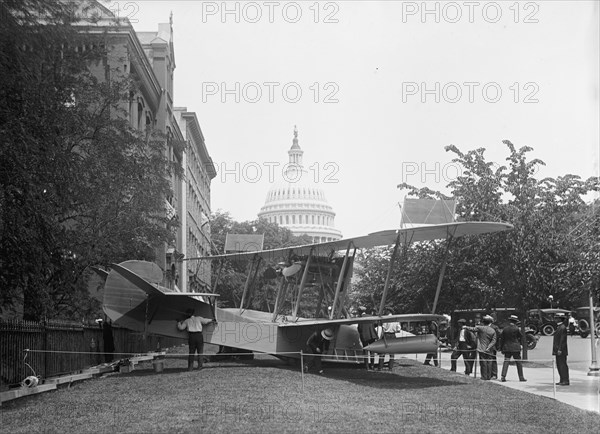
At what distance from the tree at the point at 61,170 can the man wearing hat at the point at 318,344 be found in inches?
250

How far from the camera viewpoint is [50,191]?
16422 millimetres

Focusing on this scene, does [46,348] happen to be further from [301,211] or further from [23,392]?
[301,211]

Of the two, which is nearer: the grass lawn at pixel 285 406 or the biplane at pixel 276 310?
the grass lawn at pixel 285 406

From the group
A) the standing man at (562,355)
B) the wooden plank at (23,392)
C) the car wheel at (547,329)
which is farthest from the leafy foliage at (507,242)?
the car wheel at (547,329)

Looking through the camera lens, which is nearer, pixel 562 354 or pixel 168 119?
pixel 562 354

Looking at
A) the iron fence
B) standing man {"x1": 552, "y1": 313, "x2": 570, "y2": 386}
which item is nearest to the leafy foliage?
standing man {"x1": 552, "y1": 313, "x2": 570, "y2": 386}

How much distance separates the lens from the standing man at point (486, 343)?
2150 centimetres

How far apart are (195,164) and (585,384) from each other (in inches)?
2296

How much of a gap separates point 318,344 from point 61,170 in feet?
26.4

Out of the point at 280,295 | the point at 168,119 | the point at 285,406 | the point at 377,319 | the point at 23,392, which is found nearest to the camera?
the point at 285,406

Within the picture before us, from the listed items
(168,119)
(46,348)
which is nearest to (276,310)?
(46,348)

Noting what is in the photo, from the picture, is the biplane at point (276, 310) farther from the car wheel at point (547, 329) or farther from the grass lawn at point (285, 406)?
the car wheel at point (547, 329)

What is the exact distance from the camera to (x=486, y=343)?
71.5 ft

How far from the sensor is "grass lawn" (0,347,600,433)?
1165cm
